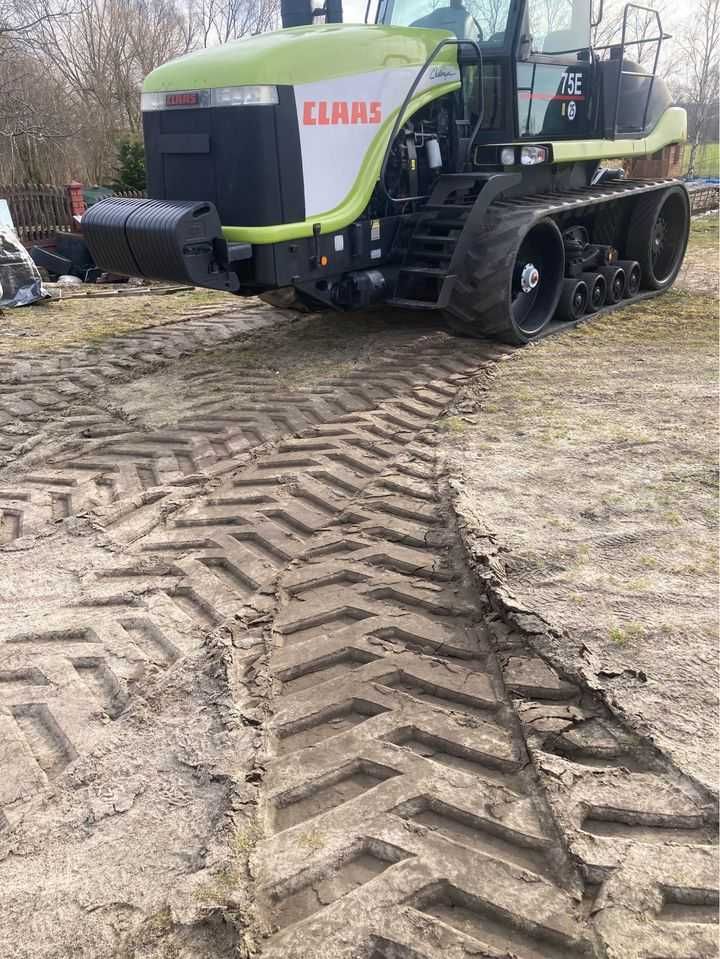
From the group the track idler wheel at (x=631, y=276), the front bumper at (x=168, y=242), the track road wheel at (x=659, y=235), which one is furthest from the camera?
the track road wheel at (x=659, y=235)

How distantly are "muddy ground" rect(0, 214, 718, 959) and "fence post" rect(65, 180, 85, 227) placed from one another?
9.86 metres

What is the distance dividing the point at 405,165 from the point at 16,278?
498 cm

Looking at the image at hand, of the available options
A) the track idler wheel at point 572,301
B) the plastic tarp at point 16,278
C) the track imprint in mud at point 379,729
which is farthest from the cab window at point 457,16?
the plastic tarp at point 16,278

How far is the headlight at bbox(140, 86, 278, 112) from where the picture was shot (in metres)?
5.21

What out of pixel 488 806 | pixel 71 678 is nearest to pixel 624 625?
pixel 488 806

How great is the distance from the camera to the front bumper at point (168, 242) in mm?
5152

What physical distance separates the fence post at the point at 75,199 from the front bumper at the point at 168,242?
29.8 feet

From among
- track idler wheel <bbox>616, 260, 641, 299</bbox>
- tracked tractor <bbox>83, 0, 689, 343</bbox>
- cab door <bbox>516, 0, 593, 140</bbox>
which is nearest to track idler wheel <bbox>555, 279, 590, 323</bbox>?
tracked tractor <bbox>83, 0, 689, 343</bbox>

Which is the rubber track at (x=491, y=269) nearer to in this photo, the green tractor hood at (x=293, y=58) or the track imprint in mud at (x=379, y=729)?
the green tractor hood at (x=293, y=58)

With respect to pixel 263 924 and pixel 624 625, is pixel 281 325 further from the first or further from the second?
pixel 263 924

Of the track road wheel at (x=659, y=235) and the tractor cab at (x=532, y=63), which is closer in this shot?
the tractor cab at (x=532, y=63)

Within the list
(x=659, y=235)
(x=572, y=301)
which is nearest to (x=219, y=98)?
(x=572, y=301)

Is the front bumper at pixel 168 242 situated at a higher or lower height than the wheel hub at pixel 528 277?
higher

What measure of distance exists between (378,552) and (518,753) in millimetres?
1252
